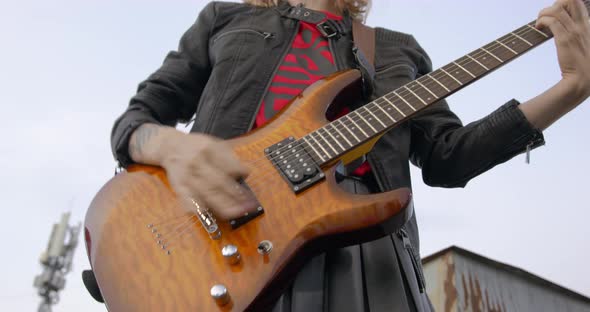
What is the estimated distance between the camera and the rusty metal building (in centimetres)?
314

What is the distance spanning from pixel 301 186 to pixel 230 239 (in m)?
0.22

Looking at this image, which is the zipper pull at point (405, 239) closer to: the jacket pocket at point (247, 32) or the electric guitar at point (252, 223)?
the electric guitar at point (252, 223)

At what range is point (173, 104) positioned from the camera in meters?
1.73

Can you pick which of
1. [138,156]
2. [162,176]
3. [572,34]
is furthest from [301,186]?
[572,34]

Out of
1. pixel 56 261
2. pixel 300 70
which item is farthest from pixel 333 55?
pixel 56 261

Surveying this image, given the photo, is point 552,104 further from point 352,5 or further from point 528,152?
point 352,5

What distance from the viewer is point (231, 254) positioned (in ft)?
3.44

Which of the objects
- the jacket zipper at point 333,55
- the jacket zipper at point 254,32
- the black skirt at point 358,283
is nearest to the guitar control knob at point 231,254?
the black skirt at point 358,283

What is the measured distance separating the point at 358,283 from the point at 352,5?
1.47m

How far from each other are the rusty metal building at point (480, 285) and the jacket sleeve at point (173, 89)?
2238mm

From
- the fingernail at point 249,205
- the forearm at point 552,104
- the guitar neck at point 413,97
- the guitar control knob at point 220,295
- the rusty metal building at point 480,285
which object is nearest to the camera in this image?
the guitar control knob at point 220,295

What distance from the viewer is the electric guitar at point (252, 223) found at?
1.04 metres

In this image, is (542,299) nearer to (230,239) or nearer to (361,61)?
(361,61)

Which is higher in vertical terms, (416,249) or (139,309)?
(139,309)
